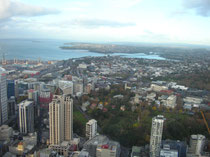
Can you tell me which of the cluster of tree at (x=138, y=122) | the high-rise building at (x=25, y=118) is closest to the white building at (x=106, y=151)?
the cluster of tree at (x=138, y=122)

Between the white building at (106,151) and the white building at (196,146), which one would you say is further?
the white building at (196,146)

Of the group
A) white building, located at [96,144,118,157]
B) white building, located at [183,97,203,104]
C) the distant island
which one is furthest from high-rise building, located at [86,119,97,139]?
the distant island

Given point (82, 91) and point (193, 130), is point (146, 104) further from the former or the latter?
point (82, 91)

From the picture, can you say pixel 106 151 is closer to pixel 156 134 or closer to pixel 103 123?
pixel 156 134

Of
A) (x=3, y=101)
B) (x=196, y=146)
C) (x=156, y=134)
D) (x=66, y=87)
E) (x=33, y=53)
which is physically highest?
(x=33, y=53)

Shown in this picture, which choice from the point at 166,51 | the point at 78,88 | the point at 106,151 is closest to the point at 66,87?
the point at 78,88

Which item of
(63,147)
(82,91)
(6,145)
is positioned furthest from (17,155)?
(82,91)

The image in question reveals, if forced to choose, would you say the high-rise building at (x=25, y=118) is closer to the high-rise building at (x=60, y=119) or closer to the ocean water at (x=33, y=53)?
the high-rise building at (x=60, y=119)

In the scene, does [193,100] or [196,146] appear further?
[193,100]
